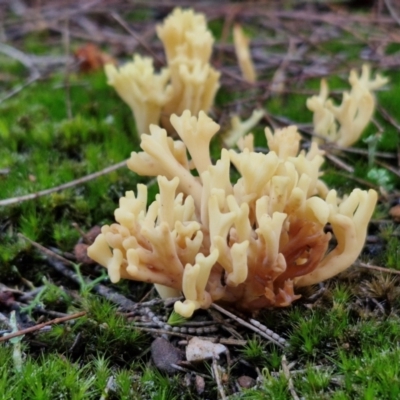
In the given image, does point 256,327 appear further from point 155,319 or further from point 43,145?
point 43,145

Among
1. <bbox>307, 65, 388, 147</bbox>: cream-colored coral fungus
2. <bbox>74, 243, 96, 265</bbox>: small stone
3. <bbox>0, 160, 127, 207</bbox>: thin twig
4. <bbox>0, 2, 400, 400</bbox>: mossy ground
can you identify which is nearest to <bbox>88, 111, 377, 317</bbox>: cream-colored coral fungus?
<bbox>0, 2, 400, 400</bbox>: mossy ground

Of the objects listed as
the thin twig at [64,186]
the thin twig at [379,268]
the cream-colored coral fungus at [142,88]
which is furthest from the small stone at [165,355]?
the cream-colored coral fungus at [142,88]

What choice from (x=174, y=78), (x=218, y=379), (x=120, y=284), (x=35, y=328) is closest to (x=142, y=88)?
(x=174, y=78)

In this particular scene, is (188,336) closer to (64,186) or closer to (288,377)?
(288,377)

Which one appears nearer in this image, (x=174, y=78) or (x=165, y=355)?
(x=165, y=355)

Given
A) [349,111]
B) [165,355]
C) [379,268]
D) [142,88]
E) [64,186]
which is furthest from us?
[142,88]

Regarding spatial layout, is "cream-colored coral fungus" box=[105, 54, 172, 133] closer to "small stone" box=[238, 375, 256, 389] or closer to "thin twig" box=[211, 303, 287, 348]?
"thin twig" box=[211, 303, 287, 348]
